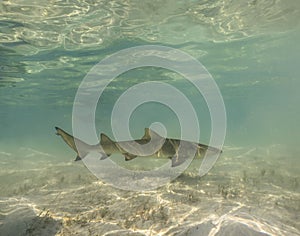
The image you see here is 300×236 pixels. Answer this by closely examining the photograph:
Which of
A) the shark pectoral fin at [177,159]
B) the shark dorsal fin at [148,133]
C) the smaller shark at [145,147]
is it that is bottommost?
the shark pectoral fin at [177,159]

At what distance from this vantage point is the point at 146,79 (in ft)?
102

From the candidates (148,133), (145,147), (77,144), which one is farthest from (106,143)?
(148,133)

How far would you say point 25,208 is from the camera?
7336 mm

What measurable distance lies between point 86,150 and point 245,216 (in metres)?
3.67

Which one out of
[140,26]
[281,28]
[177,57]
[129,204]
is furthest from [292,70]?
[129,204]

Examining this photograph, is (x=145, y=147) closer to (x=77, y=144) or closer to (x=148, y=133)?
(x=148, y=133)

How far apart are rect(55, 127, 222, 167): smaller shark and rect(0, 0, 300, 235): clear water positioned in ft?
4.27

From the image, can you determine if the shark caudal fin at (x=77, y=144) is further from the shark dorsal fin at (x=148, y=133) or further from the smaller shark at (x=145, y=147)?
the shark dorsal fin at (x=148, y=133)

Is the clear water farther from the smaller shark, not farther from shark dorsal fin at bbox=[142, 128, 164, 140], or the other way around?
shark dorsal fin at bbox=[142, 128, 164, 140]

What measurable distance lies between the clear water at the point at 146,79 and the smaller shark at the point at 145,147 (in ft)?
4.27

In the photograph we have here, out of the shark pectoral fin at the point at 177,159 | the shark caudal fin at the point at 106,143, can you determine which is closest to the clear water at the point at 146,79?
the shark pectoral fin at the point at 177,159

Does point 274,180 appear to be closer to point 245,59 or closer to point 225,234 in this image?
point 225,234

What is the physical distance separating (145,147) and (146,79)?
2508cm

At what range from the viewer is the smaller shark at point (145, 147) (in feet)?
19.6
